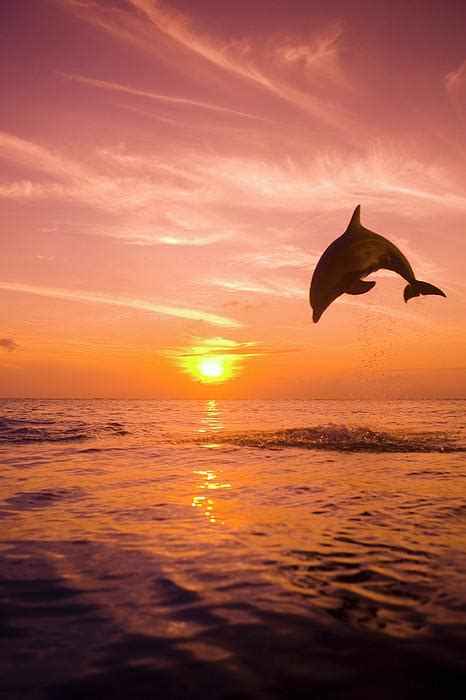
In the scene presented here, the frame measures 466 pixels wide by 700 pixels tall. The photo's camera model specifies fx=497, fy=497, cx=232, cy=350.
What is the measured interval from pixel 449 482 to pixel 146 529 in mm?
5638

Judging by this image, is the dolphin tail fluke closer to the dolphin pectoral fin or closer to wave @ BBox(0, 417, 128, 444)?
the dolphin pectoral fin

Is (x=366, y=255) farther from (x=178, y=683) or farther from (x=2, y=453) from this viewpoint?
(x=2, y=453)

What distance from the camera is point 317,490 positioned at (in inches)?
318

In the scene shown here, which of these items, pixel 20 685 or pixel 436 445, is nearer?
pixel 20 685

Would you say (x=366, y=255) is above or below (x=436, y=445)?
above

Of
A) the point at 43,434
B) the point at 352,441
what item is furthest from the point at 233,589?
the point at 43,434

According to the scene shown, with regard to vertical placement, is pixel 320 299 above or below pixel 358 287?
below

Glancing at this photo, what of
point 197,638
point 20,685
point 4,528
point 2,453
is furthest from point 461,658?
point 2,453

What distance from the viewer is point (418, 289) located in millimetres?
9695

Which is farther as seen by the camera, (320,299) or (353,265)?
(353,265)

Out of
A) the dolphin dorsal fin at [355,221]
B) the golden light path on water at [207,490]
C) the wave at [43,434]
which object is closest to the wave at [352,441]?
the wave at [43,434]

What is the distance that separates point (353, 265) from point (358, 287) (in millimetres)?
444

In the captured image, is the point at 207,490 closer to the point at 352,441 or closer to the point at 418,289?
the point at 418,289

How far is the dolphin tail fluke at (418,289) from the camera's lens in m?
9.52
